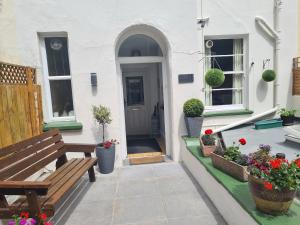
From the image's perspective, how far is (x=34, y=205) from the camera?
2.44 metres

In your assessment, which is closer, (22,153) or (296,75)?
(22,153)

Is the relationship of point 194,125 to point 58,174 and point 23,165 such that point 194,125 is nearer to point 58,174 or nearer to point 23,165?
point 58,174

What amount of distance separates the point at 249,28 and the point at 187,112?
2.52 m

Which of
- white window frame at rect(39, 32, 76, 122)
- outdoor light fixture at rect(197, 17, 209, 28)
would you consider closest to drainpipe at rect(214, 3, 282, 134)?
outdoor light fixture at rect(197, 17, 209, 28)

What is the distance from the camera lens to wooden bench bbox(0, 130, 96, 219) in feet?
7.96

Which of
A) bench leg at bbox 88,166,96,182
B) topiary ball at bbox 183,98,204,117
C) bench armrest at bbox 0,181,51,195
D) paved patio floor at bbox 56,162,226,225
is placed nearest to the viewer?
bench armrest at bbox 0,181,51,195

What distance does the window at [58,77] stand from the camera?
4.96 meters

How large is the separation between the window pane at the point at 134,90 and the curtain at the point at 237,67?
3.22 metres

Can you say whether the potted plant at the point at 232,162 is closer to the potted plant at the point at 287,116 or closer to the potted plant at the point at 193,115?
the potted plant at the point at 193,115

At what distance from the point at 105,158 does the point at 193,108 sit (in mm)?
2116

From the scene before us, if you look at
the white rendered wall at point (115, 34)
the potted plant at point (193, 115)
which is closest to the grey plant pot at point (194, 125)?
the potted plant at point (193, 115)

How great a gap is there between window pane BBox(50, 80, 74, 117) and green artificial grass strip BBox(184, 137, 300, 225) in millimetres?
3178

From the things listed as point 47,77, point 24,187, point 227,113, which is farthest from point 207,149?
point 47,77

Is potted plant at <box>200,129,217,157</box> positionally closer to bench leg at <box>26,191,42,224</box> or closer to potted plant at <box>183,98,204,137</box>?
potted plant at <box>183,98,204,137</box>
